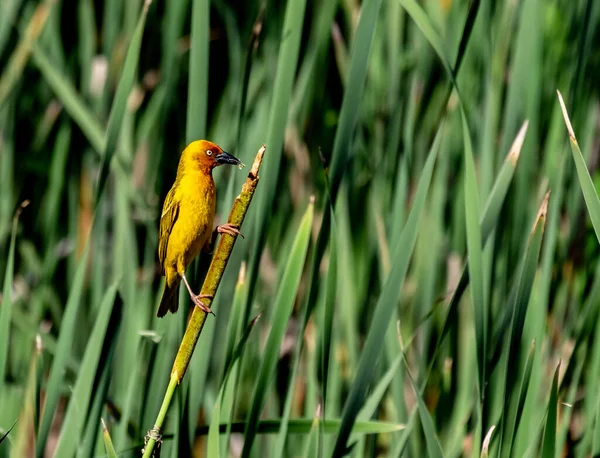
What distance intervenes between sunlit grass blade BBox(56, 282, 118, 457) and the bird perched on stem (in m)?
0.08

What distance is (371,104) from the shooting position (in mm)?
2186

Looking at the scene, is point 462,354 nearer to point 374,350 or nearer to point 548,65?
point 548,65

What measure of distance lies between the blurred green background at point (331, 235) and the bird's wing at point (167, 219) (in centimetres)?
8

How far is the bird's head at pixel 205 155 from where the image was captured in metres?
1.05

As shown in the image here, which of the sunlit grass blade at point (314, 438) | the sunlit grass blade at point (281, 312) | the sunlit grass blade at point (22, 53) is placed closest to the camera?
the sunlit grass blade at point (281, 312)

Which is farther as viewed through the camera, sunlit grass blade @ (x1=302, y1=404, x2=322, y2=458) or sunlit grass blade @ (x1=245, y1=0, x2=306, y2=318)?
sunlit grass blade @ (x1=302, y1=404, x2=322, y2=458)

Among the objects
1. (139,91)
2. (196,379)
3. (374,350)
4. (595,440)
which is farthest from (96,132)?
(595,440)

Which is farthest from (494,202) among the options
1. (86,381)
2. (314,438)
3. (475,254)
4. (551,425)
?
(86,381)

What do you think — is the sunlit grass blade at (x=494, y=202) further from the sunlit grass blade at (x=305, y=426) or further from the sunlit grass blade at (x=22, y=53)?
the sunlit grass blade at (x=22, y=53)

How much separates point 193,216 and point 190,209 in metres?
0.01

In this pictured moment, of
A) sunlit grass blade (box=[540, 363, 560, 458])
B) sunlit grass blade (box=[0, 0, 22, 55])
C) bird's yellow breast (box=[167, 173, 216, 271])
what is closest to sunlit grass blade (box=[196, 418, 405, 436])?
sunlit grass blade (box=[540, 363, 560, 458])

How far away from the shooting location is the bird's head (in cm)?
105

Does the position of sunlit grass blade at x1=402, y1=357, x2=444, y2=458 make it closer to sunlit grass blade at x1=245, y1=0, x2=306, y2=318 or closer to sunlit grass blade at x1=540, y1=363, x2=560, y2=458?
sunlit grass blade at x1=540, y1=363, x2=560, y2=458

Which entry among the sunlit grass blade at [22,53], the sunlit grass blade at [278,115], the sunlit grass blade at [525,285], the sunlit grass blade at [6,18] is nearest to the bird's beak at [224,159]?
the sunlit grass blade at [278,115]
